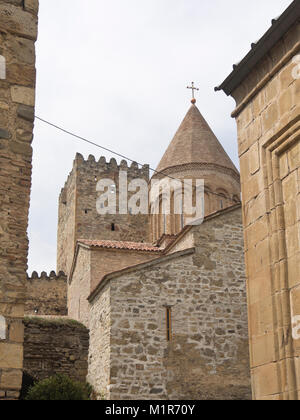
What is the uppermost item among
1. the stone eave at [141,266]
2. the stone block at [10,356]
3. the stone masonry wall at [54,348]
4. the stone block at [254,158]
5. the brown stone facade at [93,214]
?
the brown stone facade at [93,214]

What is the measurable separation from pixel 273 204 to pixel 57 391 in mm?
8856

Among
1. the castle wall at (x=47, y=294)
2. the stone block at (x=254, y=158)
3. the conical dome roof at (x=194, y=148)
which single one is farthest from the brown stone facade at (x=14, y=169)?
the castle wall at (x=47, y=294)

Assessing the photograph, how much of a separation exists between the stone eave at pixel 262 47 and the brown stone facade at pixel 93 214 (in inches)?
814

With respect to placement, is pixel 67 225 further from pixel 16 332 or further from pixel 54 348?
pixel 16 332

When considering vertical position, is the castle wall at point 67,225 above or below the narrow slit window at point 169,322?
above

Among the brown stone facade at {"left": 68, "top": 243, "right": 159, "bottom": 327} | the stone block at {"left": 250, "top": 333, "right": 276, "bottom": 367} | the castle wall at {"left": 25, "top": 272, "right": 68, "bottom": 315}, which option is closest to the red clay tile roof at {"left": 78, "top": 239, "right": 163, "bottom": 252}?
the brown stone facade at {"left": 68, "top": 243, "right": 159, "bottom": 327}

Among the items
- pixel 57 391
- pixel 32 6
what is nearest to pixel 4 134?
pixel 32 6

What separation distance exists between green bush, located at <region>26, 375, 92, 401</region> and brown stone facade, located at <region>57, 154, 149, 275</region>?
546 inches

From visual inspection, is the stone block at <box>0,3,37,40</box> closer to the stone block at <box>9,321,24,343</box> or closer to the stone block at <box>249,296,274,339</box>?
the stone block at <box>9,321,24,343</box>

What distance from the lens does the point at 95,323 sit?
608 inches

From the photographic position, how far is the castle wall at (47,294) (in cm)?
2673

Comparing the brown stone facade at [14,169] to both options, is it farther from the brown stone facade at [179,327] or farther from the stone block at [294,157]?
the brown stone facade at [179,327]

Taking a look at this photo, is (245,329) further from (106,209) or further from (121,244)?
(106,209)

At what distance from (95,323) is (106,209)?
44.7ft
